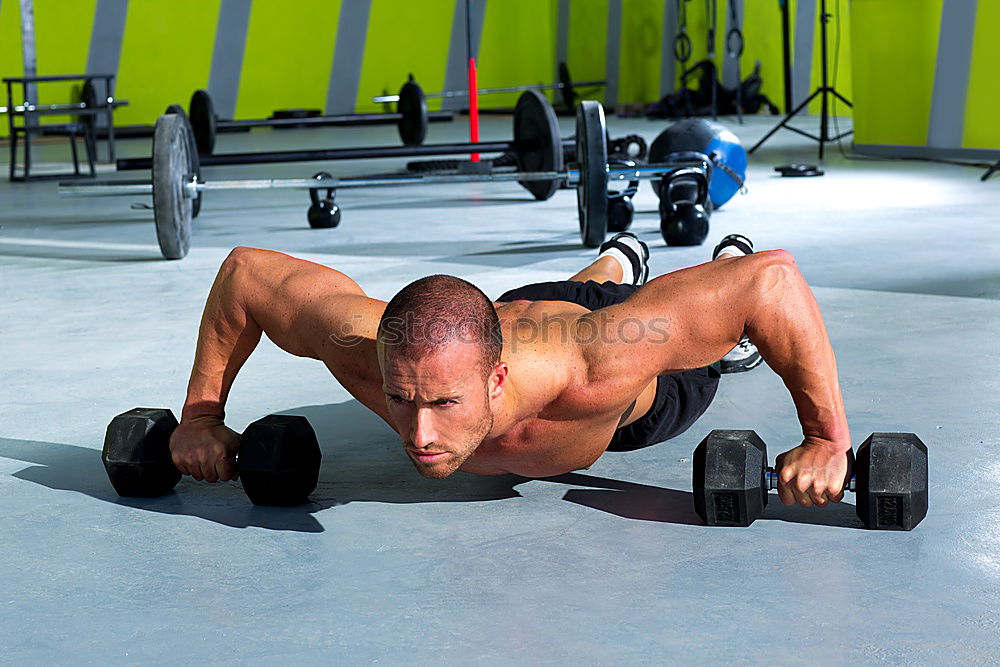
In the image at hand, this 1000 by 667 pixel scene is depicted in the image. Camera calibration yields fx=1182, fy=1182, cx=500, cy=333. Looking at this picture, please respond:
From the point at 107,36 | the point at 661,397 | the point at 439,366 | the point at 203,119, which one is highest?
the point at 107,36

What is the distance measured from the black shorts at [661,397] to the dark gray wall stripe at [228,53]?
37.0ft

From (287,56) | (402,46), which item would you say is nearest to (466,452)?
(287,56)

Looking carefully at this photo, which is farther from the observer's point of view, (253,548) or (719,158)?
(719,158)

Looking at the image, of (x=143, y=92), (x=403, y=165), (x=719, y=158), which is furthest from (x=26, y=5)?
(x=719, y=158)

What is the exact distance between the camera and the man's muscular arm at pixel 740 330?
166 centimetres

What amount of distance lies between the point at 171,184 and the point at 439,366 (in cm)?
310

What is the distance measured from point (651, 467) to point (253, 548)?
71 cm

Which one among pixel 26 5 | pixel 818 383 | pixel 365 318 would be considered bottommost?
pixel 818 383

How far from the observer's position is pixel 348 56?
536 inches

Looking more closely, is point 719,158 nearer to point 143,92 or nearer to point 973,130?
point 973,130

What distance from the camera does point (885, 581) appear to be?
5.10ft

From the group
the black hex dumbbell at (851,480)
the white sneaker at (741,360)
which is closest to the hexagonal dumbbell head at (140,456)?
the black hex dumbbell at (851,480)

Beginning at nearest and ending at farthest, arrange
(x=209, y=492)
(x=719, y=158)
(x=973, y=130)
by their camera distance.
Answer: (x=209, y=492) < (x=719, y=158) < (x=973, y=130)

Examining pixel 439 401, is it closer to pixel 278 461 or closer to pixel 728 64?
pixel 278 461
